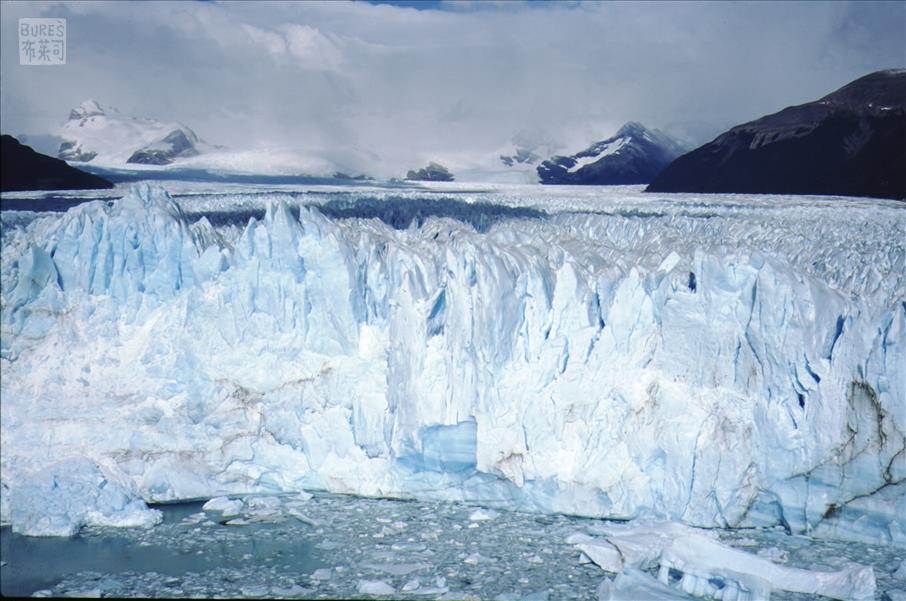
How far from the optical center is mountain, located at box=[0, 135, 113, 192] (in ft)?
14.8

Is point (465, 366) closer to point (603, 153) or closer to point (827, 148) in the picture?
point (603, 153)

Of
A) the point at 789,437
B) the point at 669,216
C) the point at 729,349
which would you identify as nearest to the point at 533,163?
the point at 669,216

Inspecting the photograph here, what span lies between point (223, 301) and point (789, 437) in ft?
9.62

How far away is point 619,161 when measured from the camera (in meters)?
5.36

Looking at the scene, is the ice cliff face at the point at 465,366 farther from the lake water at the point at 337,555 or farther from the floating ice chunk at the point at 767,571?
the floating ice chunk at the point at 767,571

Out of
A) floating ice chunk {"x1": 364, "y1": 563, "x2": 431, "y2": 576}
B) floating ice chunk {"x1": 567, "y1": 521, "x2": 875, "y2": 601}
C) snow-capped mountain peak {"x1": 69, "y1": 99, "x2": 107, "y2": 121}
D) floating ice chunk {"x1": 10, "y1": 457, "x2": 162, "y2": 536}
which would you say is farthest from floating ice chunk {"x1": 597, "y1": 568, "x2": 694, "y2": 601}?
snow-capped mountain peak {"x1": 69, "y1": 99, "x2": 107, "y2": 121}

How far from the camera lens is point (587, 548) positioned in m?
3.72

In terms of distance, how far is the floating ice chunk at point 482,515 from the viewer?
4125 millimetres

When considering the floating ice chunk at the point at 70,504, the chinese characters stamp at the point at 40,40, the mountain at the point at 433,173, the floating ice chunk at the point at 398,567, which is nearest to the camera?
the floating ice chunk at the point at 398,567

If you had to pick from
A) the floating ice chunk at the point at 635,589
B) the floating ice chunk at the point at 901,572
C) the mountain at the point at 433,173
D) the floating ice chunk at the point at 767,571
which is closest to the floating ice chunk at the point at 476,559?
the floating ice chunk at the point at 635,589

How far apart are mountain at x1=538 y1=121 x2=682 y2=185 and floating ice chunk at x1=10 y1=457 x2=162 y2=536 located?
3.09 metres

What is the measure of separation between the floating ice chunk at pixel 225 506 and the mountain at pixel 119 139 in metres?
2.15

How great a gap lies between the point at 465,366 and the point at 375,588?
1.30m

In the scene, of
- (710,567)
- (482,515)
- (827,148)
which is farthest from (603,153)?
(710,567)
